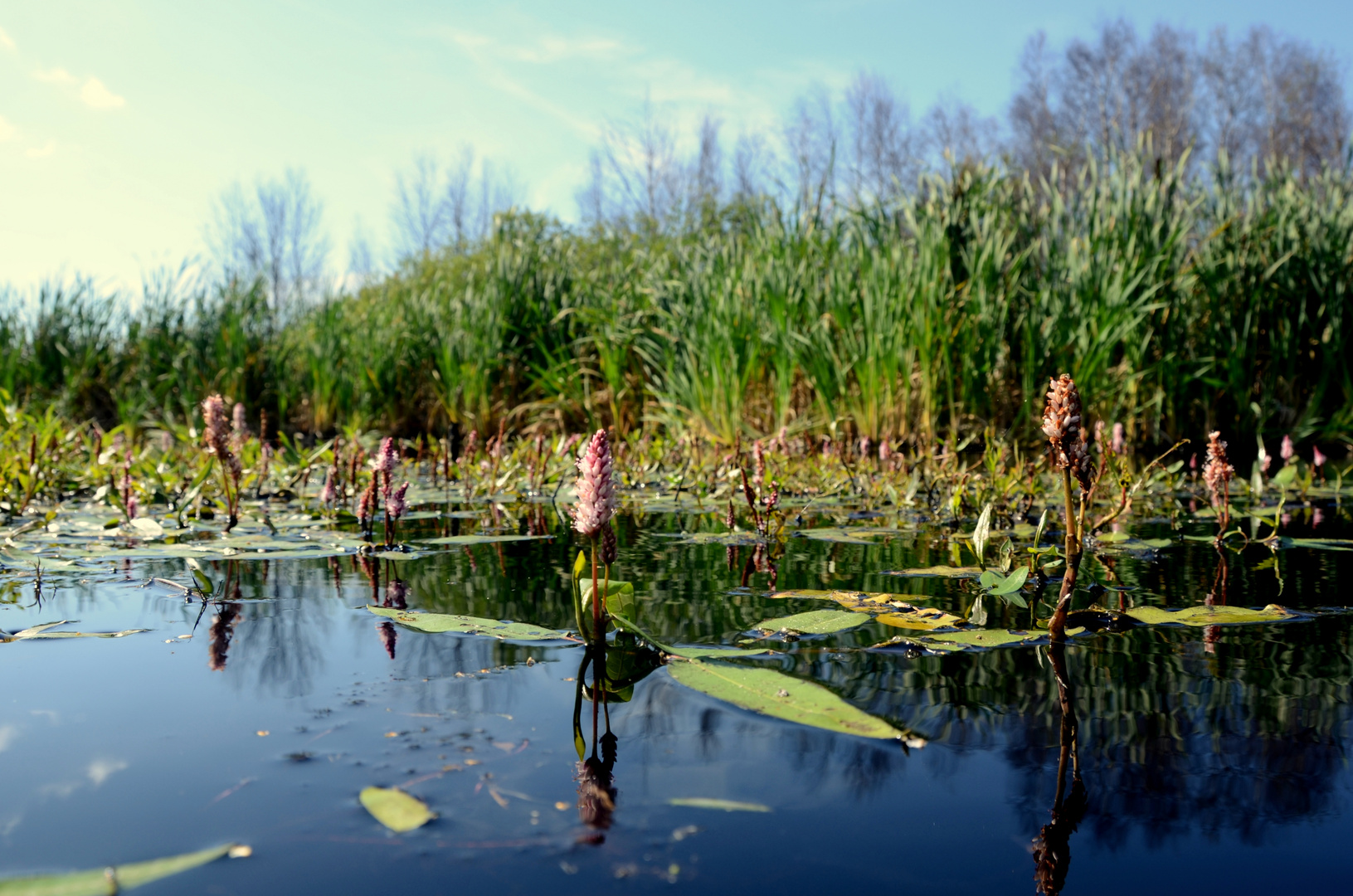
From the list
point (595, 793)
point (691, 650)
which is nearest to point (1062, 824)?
point (595, 793)

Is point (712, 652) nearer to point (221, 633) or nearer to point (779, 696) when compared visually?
point (779, 696)

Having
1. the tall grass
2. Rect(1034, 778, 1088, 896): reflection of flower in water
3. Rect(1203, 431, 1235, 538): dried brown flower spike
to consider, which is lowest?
Rect(1034, 778, 1088, 896): reflection of flower in water

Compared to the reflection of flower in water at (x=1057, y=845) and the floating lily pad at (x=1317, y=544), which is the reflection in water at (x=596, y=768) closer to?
the reflection of flower in water at (x=1057, y=845)

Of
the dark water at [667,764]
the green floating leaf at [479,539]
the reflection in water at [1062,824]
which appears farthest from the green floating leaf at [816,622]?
the green floating leaf at [479,539]

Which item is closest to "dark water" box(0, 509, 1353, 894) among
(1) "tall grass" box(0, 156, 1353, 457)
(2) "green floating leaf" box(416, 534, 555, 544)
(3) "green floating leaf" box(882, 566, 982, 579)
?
(3) "green floating leaf" box(882, 566, 982, 579)

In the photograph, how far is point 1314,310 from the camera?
5801mm

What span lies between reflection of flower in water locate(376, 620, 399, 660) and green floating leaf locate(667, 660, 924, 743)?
0.49 meters

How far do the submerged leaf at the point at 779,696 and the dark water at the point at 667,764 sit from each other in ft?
0.08

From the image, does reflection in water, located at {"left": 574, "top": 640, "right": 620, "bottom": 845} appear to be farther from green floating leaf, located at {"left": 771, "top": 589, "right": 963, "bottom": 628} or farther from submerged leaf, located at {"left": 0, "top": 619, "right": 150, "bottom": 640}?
submerged leaf, located at {"left": 0, "top": 619, "right": 150, "bottom": 640}

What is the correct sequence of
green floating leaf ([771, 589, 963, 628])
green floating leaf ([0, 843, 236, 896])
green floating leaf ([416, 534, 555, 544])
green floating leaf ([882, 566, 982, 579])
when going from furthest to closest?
green floating leaf ([416, 534, 555, 544]) → green floating leaf ([882, 566, 982, 579]) → green floating leaf ([771, 589, 963, 628]) → green floating leaf ([0, 843, 236, 896])

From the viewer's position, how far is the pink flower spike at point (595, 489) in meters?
1.38

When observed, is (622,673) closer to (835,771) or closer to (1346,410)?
(835,771)

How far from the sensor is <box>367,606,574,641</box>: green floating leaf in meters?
1.59

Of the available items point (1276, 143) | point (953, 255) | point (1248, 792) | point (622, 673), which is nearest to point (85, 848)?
point (622, 673)
